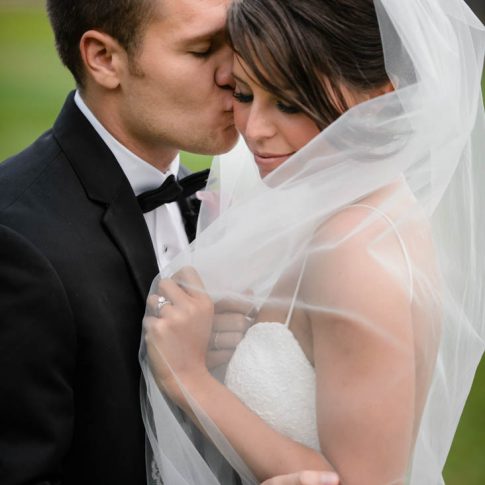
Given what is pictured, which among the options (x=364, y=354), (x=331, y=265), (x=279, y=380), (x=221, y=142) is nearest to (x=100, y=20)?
(x=221, y=142)

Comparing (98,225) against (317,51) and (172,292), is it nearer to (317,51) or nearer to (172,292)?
(172,292)

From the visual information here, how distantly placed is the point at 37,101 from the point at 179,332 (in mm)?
17112

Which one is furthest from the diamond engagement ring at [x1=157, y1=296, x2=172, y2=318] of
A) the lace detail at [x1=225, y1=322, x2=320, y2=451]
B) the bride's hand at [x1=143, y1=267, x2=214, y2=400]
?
the lace detail at [x1=225, y1=322, x2=320, y2=451]

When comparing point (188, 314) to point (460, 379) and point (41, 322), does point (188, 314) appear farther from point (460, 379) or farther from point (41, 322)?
point (460, 379)

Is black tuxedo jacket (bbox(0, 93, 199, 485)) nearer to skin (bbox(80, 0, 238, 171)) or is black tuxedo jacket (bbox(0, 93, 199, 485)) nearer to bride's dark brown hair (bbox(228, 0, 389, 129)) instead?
skin (bbox(80, 0, 238, 171))

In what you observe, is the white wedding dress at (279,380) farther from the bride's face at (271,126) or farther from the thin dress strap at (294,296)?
the bride's face at (271,126)

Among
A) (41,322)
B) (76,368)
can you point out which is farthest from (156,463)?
(41,322)

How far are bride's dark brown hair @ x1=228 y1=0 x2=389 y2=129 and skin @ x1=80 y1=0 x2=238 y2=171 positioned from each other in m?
0.40

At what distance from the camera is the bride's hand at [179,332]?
2969mm

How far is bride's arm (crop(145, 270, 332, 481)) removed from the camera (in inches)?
113

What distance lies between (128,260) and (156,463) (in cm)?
59

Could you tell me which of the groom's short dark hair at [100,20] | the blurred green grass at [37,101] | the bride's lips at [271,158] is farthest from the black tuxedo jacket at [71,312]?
the blurred green grass at [37,101]

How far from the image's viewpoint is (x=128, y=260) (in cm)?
311

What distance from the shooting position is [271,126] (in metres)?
3.05
